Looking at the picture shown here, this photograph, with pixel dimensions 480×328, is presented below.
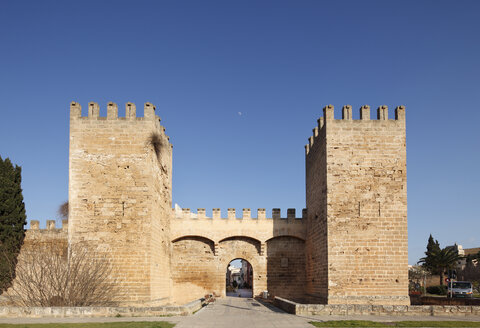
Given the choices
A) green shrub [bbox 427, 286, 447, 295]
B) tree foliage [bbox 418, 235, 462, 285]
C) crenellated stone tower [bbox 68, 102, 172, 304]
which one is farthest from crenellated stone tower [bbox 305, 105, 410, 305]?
tree foliage [bbox 418, 235, 462, 285]

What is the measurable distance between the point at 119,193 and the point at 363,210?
8.63 m

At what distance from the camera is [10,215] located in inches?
731

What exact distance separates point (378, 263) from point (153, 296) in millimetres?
7910

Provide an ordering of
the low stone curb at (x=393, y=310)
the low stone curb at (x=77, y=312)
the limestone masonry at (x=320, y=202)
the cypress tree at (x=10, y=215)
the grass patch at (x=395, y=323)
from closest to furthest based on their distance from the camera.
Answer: the grass patch at (x=395, y=323) < the low stone curb at (x=77, y=312) < the low stone curb at (x=393, y=310) < the limestone masonry at (x=320, y=202) < the cypress tree at (x=10, y=215)

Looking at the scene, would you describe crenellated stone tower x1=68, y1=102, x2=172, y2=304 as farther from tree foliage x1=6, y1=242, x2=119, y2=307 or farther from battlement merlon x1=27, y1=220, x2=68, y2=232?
battlement merlon x1=27, y1=220, x2=68, y2=232

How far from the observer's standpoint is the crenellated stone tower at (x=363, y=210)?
15.4 meters

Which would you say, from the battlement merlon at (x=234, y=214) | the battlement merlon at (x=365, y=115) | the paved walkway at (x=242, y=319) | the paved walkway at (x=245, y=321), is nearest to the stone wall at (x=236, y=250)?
the battlement merlon at (x=234, y=214)

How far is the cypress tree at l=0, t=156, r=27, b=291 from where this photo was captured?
17609 mm

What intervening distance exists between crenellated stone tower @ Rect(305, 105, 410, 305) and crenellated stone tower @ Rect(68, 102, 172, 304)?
6279 mm

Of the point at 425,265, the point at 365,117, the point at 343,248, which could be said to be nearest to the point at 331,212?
the point at 343,248

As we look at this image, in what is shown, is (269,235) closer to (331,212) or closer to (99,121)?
(331,212)

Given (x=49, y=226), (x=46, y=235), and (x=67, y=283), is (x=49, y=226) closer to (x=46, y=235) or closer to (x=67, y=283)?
(x=46, y=235)

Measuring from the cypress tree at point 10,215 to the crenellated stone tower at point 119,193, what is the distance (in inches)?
177

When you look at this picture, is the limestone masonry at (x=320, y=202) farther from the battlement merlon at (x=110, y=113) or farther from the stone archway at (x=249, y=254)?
the stone archway at (x=249, y=254)
